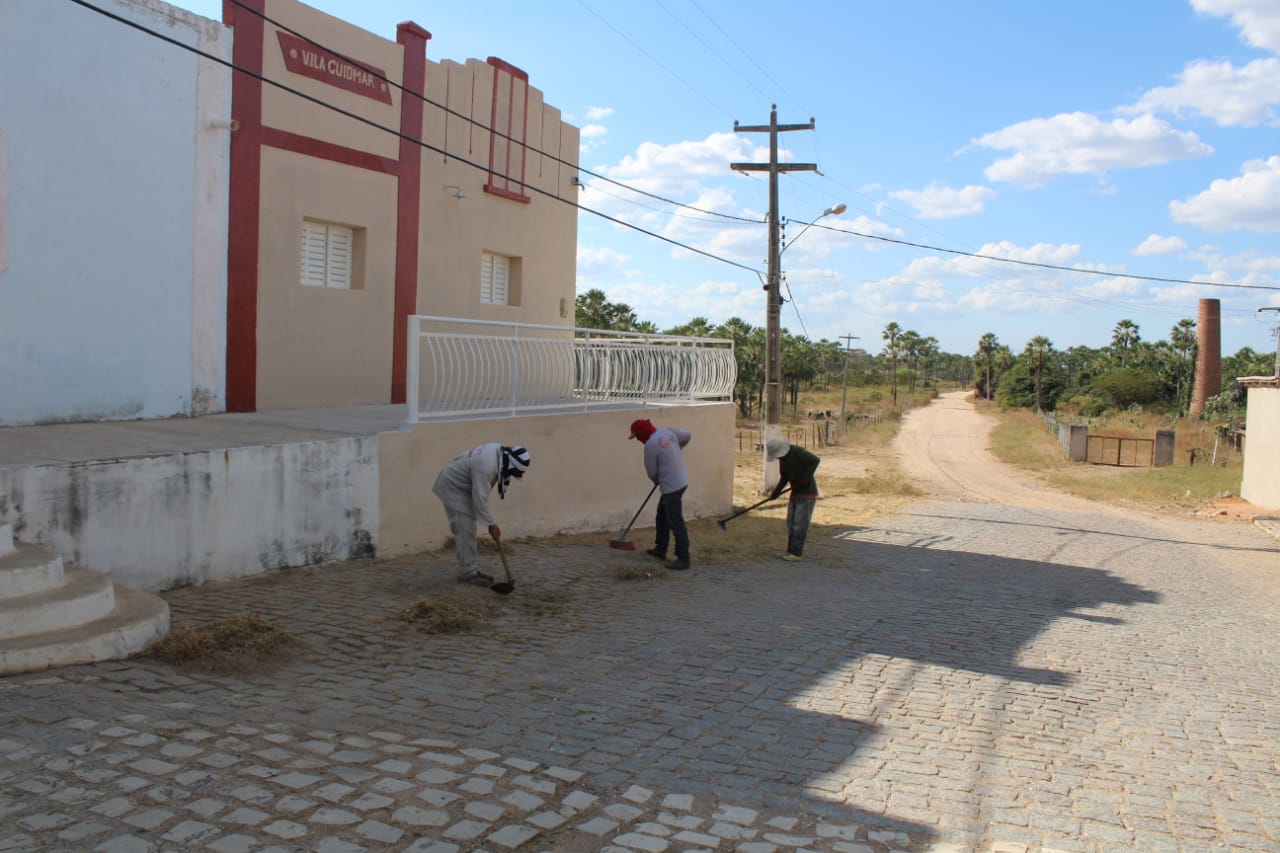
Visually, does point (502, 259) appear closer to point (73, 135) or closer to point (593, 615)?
point (73, 135)

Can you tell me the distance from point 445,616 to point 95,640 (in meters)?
2.16

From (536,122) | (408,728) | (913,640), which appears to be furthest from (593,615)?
(536,122)

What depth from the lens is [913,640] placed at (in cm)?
702

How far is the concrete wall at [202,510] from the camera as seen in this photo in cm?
592

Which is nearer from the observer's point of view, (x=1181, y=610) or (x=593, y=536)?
(x=1181, y=610)

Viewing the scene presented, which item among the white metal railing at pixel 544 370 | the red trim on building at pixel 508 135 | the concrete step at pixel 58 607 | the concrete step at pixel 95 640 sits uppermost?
the red trim on building at pixel 508 135

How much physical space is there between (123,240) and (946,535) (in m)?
11.2

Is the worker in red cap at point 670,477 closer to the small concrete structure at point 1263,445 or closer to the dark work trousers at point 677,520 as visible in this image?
the dark work trousers at point 677,520

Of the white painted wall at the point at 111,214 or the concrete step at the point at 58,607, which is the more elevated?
the white painted wall at the point at 111,214

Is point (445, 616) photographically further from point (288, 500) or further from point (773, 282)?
point (773, 282)

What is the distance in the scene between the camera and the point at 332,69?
439 inches

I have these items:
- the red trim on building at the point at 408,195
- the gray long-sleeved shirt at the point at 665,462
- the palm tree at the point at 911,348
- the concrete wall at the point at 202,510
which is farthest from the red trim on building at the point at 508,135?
the palm tree at the point at 911,348

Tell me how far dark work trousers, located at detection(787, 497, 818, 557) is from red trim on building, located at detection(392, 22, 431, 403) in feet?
17.8

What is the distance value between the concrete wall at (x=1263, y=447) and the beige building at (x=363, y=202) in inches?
603
